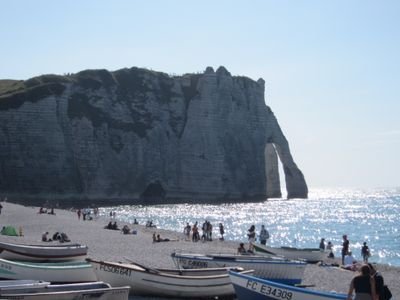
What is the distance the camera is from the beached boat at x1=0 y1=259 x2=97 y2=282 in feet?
60.8

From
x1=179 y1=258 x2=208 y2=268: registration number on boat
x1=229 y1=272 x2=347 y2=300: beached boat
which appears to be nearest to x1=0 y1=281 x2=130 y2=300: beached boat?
x1=229 y1=272 x2=347 y2=300: beached boat

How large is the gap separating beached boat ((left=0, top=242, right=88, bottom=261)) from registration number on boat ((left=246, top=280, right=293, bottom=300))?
960 centimetres

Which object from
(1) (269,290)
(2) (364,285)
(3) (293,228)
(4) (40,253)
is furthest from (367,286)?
(3) (293,228)

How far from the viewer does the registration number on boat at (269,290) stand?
16594 millimetres

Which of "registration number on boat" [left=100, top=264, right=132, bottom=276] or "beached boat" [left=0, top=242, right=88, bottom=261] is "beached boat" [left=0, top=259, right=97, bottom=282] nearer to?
"registration number on boat" [left=100, top=264, right=132, bottom=276]

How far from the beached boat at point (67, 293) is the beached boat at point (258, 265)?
687 cm

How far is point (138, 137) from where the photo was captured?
11288cm

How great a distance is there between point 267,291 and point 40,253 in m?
10.7

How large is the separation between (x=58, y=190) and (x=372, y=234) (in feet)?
170

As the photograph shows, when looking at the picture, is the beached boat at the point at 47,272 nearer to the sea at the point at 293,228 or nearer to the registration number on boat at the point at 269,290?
the registration number on boat at the point at 269,290

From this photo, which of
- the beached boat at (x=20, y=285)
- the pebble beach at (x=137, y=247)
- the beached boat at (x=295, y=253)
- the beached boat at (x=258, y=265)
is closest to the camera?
the beached boat at (x=20, y=285)

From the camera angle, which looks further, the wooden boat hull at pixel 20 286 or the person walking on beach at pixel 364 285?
the wooden boat hull at pixel 20 286

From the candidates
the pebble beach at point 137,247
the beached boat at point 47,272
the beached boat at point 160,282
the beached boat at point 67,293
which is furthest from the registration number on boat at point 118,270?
the pebble beach at point 137,247

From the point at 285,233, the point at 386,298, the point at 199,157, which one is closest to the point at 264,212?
the point at 199,157
